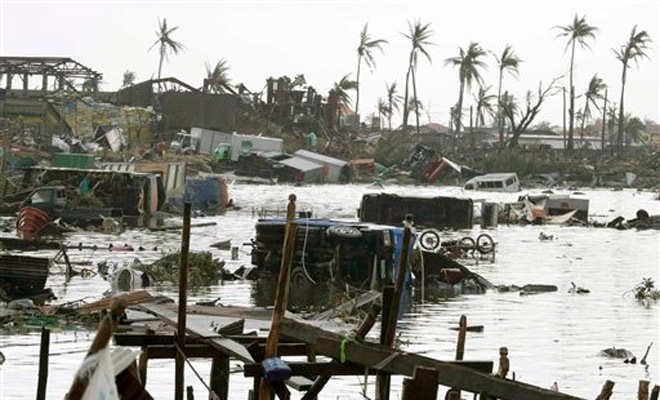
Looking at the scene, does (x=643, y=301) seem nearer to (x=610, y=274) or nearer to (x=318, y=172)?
(x=610, y=274)

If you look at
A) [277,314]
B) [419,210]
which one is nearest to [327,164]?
[419,210]

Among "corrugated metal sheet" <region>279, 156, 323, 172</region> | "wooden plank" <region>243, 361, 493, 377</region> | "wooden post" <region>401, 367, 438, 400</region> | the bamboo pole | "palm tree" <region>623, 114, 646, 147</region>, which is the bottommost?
"wooden plank" <region>243, 361, 493, 377</region>

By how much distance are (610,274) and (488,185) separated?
2084 inches

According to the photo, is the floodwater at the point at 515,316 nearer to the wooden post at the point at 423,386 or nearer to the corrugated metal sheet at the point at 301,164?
the wooden post at the point at 423,386

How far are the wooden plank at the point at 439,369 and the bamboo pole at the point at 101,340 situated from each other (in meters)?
3.18

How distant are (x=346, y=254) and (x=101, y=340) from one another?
22374 millimetres

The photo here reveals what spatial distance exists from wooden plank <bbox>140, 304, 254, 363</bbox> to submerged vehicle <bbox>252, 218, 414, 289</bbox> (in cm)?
1371

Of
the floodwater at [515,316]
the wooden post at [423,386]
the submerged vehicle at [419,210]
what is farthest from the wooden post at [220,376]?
the submerged vehicle at [419,210]

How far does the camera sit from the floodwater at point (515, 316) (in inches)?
694

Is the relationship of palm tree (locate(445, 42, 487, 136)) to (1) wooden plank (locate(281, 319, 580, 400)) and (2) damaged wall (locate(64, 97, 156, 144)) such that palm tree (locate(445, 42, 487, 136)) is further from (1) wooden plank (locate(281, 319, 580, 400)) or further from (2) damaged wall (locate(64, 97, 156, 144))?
(1) wooden plank (locate(281, 319, 580, 400))

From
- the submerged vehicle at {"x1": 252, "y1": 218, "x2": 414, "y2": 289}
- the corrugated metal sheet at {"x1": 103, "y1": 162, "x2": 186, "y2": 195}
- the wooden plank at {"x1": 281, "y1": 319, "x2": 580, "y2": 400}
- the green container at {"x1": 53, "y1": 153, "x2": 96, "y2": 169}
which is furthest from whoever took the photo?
the green container at {"x1": 53, "y1": 153, "x2": 96, "y2": 169}

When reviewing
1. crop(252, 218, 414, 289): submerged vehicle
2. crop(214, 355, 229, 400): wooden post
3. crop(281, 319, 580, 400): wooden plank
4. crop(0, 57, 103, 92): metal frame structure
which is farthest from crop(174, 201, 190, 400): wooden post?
crop(0, 57, 103, 92): metal frame structure

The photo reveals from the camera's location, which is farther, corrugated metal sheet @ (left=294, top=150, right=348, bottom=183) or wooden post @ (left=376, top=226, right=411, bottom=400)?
corrugated metal sheet @ (left=294, top=150, right=348, bottom=183)

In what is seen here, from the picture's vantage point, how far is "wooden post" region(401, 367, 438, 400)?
872cm
